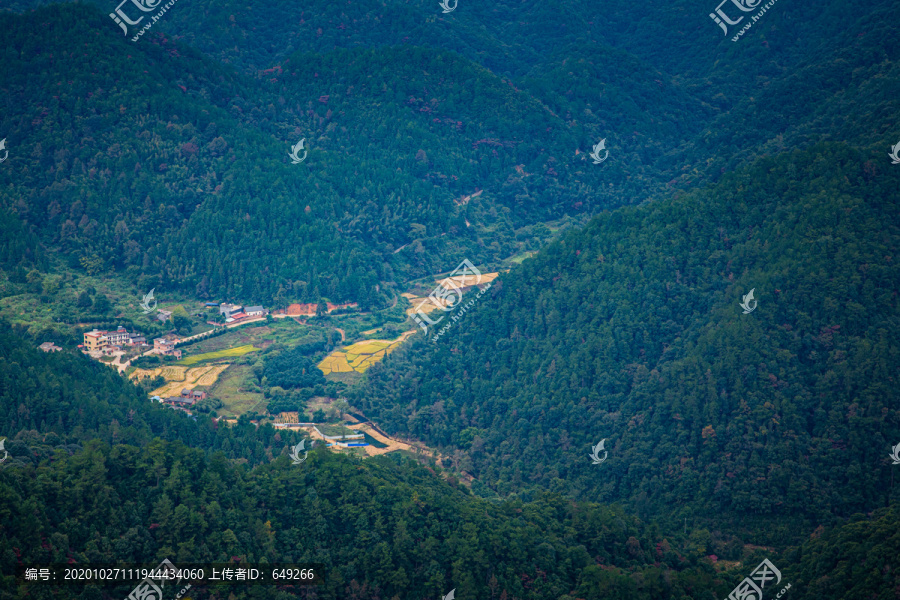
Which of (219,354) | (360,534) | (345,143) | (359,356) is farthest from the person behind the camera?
(345,143)

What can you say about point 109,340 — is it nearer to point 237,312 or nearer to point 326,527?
point 237,312

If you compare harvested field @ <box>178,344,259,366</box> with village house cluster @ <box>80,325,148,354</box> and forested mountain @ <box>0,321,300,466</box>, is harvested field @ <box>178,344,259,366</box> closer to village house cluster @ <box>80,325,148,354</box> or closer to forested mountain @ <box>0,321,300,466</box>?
village house cluster @ <box>80,325,148,354</box>

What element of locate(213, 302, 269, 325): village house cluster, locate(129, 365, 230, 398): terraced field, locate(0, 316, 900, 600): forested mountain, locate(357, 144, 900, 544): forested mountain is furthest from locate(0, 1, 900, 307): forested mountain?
locate(0, 316, 900, 600): forested mountain

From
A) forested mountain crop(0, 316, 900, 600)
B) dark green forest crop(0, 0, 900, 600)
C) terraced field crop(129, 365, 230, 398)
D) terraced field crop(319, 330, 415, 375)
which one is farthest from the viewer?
terraced field crop(319, 330, 415, 375)

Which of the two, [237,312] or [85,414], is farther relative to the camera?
[237,312]

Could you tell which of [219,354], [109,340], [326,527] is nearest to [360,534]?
[326,527]

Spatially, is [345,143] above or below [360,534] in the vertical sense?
above

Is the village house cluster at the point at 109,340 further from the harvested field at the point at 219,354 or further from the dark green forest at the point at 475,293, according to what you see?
the harvested field at the point at 219,354

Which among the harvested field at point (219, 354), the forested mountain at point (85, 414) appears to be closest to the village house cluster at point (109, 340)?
the harvested field at point (219, 354)
